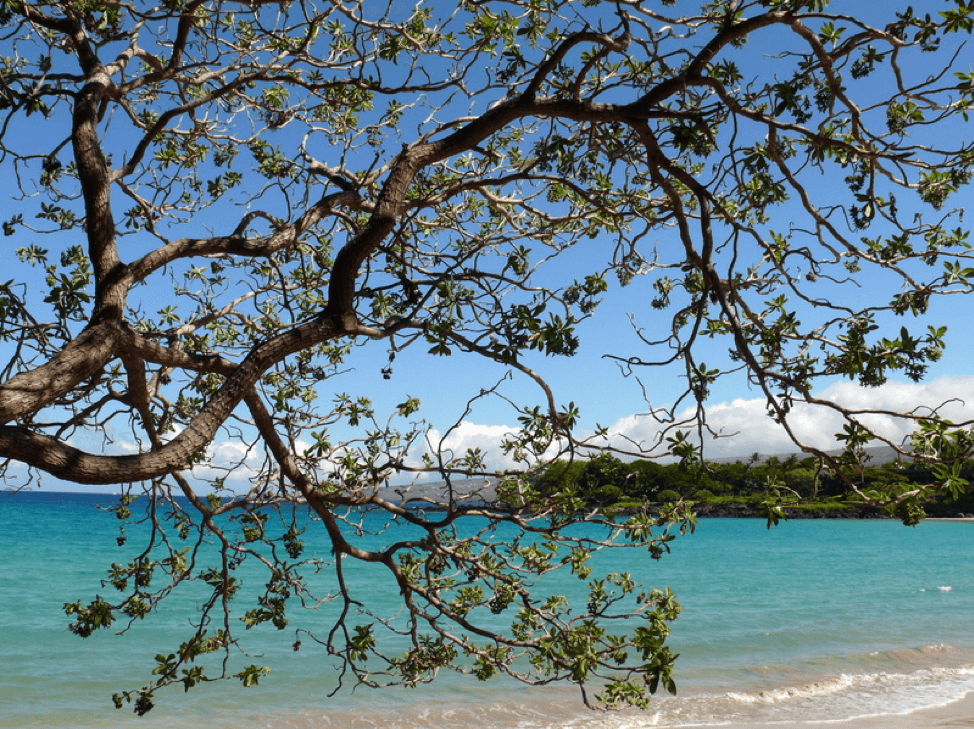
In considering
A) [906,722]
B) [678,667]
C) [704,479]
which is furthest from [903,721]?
[704,479]

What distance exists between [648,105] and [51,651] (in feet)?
47.4

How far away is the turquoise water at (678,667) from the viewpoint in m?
9.70

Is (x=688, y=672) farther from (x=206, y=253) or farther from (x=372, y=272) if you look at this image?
(x=206, y=253)

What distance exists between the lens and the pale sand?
846 centimetres

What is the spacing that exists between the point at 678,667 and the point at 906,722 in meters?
4.27

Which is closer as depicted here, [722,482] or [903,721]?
[722,482]

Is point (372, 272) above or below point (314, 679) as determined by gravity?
above

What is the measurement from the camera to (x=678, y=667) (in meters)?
12.5

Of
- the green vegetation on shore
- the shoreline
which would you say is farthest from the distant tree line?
the shoreline

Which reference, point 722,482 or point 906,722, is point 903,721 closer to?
point 906,722

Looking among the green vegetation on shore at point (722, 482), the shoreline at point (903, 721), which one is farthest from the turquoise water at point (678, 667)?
the green vegetation on shore at point (722, 482)

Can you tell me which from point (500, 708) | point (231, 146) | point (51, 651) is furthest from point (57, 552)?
point (231, 146)

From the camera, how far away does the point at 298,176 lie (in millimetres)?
6242

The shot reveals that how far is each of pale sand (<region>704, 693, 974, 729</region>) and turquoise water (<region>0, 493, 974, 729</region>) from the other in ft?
1.20
